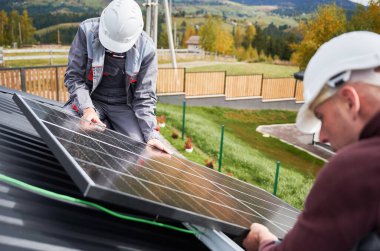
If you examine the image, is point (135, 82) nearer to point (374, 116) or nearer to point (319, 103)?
point (319, 103)

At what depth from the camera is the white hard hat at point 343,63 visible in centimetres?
178

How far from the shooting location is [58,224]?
2.51 meters

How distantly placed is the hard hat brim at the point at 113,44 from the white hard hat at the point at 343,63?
2.87 metres

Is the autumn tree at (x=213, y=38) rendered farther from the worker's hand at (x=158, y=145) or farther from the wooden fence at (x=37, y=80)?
the worker's hand at (x=158, y=145)

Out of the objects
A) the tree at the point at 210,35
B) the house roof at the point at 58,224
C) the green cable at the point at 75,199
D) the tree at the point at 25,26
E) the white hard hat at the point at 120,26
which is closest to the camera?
the house roof at the point at 58,224

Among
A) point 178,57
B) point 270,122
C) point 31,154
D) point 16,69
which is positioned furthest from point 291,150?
point 178,57

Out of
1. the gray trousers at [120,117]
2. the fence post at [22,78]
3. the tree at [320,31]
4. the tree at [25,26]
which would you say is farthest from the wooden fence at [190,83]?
the tree at [25,26]

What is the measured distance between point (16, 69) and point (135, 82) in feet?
40.9

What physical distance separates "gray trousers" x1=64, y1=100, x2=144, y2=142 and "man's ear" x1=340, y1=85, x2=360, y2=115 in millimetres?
3676

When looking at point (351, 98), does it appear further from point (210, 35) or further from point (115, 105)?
point (210, 35)

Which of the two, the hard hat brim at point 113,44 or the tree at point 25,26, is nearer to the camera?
the hard hat brim at point 113,44

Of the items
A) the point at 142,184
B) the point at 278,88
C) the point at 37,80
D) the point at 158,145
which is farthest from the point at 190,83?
the point at 142,184

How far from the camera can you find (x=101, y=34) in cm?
449

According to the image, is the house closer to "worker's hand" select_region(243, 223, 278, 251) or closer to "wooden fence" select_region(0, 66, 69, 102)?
"wooden fence" select_region(0, 66, 69, 102)
